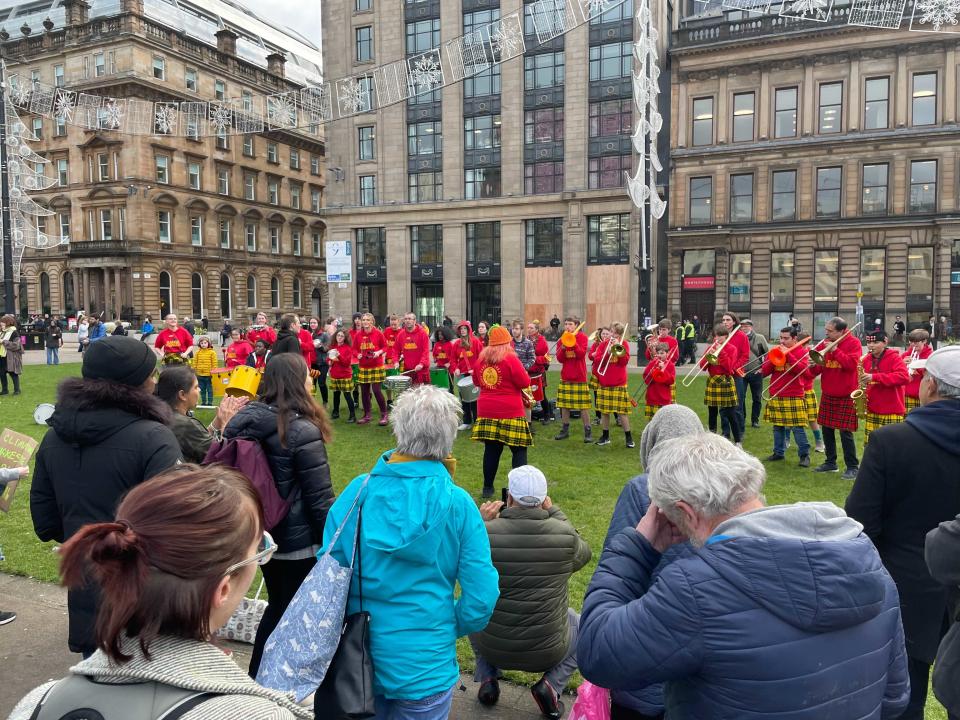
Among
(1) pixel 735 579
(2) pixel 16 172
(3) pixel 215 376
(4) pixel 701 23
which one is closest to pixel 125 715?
(1) pixel 735 579

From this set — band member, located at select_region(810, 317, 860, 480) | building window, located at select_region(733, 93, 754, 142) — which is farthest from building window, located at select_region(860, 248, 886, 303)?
band member, located at select_region(810, 317, 860, 480)

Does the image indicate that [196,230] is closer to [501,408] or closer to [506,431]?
[501,408]

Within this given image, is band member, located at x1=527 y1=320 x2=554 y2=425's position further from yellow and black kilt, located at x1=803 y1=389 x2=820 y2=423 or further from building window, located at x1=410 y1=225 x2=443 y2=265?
building window, located at x1=410 y1=225 x2=443 y2=265

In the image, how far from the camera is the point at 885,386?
26.6 ft

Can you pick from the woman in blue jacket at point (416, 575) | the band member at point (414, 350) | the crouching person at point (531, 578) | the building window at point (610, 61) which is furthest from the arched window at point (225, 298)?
the woman in blue jacket at point (416, 575)

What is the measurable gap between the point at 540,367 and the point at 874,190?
106ft

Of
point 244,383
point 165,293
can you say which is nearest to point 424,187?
point 165,293

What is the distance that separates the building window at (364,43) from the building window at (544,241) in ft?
51.2

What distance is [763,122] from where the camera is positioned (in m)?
37.5

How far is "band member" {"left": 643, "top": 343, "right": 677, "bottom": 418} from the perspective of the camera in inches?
404

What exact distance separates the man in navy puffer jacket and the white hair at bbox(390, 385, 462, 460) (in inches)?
42.8

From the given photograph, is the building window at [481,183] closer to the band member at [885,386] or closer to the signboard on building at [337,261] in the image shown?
the signboard on building at [337,261]

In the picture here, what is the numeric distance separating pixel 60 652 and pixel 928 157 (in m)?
42.3

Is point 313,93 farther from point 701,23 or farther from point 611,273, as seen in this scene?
point 701,23
